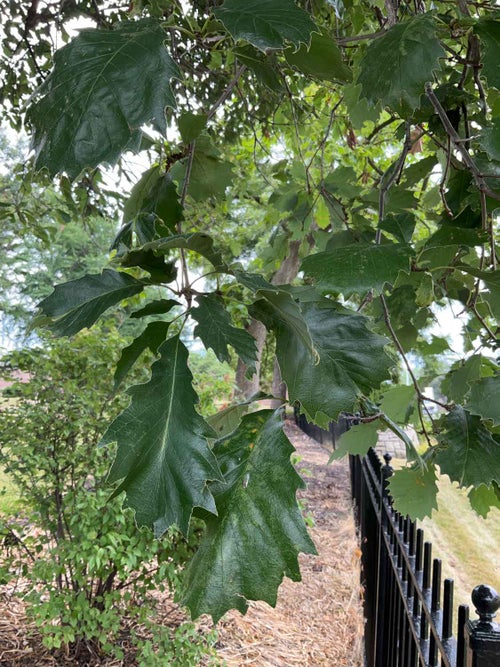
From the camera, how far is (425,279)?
2.94 ft

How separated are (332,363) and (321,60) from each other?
1.49ft

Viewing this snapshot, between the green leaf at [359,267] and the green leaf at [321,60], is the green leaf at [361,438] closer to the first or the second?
the green leaf at [359,267]

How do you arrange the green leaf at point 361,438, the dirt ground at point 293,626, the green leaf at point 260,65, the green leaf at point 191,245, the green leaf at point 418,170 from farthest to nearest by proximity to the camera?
1. the dirt ground at point 293,626
2. the green leaf at point 418,170
3. the green leaf at point 361,438
4. the green leaf at point 260,65
5. the green leaf at point 191,245

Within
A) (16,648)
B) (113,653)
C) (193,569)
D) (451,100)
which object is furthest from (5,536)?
(451,100)

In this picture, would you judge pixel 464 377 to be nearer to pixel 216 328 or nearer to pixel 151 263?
pixel 216 328

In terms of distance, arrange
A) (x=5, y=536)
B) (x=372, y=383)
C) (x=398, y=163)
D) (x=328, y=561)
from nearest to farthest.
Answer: (x=372, y=383), (x=398, y=163), (x=5, y=536), (x=328, y=561)

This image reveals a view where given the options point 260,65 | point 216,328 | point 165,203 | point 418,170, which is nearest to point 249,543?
point 216,328

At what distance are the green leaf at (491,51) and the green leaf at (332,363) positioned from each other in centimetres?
32

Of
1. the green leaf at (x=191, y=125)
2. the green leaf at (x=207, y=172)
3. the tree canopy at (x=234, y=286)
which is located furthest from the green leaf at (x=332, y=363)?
the green leaf at (x=207, y=172)

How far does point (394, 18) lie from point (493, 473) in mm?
694

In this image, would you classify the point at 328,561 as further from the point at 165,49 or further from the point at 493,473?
the point at 165,49

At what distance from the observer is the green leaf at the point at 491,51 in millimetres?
635


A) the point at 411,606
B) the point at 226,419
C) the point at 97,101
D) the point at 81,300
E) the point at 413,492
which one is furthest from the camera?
the point at 411,606

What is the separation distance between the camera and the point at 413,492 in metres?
1.06
